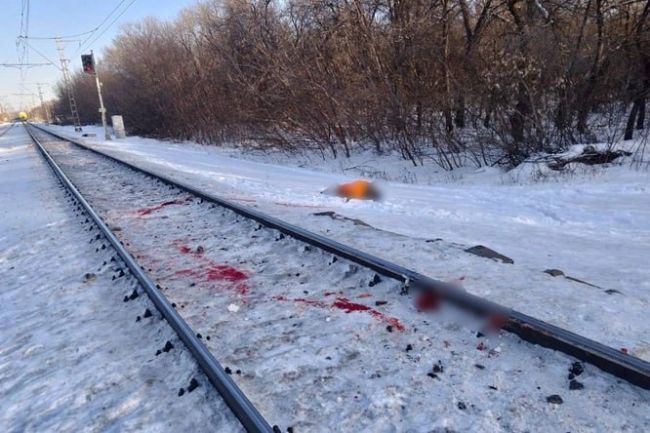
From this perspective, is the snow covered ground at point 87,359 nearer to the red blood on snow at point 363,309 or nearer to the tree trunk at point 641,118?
the red blood on snow at point 363,309

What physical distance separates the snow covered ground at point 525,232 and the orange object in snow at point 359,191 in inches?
13.7

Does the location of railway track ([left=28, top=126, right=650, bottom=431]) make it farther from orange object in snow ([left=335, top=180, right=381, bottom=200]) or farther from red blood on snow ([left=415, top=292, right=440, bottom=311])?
orange object in snow ([left=335, top=180, right=381, bottom=200])

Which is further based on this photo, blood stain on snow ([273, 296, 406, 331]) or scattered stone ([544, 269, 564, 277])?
scattered stone ([544, 269, 564, 277])

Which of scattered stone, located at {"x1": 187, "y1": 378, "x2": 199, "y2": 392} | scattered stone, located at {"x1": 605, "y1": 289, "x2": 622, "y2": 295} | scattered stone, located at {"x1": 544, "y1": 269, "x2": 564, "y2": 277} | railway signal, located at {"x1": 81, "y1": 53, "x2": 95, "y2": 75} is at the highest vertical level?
railway signal, located at {"x1": 81, "y1": 53, "x2": 95, "y2": 75}

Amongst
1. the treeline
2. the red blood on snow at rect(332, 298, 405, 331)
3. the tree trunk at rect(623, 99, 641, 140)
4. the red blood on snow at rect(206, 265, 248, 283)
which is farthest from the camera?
the treeline

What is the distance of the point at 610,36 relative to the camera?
13523mm

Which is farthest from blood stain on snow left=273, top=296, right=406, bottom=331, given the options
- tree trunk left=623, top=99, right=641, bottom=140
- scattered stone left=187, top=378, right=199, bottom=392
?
tree trunk left=623, top=99, right=641, bottom=140

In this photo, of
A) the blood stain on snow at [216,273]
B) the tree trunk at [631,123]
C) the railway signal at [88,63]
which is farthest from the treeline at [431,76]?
the blood stain on snow at [216,273]

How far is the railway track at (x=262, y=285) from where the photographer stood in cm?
328

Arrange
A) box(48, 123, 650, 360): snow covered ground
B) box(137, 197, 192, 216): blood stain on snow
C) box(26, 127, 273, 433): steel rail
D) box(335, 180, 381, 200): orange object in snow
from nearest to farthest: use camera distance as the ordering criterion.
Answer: box(26, 127, 273, 433): steel rail, box(48, 123, 650, 360): snow covered ground, box(137, 197, 192, 216): blood stain on snow, box(335, 180, 381, 200): orange object in snow

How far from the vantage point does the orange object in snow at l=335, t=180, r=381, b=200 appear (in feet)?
34.1

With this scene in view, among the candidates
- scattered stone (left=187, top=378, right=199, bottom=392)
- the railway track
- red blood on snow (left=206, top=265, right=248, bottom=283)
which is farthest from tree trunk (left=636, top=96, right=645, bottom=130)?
scattered stone (left=187, top=378, right=199, bottom=392)

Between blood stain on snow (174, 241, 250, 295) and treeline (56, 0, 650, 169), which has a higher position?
treeline (56, 0, 650, 169)

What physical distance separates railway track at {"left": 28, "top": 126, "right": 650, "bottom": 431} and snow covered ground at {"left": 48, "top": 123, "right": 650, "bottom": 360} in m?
0.52
